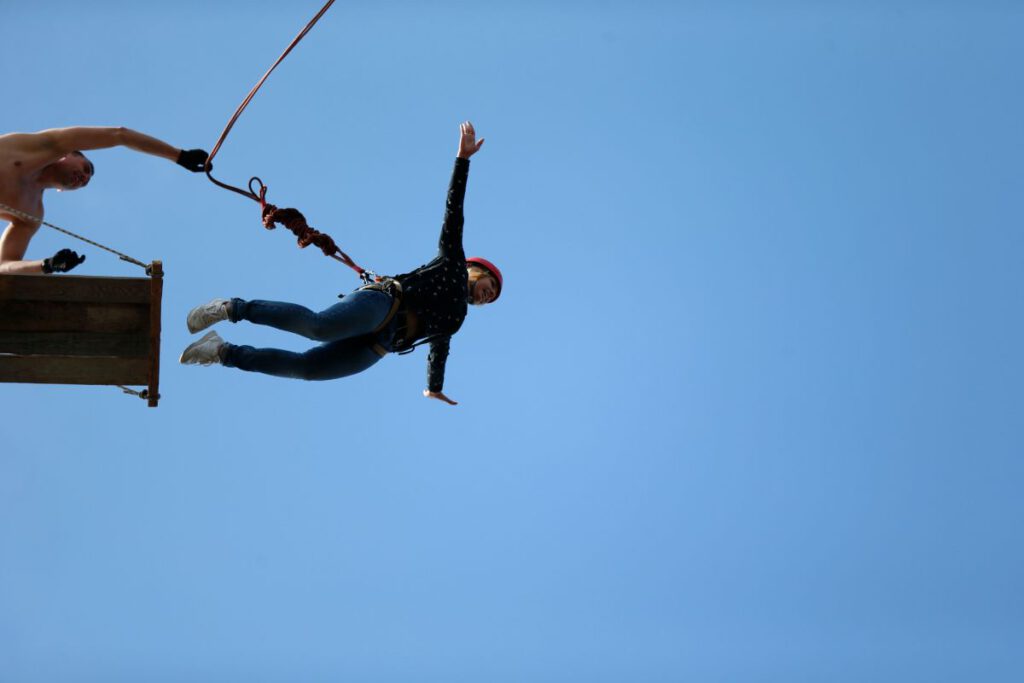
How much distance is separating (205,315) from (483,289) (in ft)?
6.58

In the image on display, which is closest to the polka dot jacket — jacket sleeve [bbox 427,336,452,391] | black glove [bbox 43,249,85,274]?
jacket sleeve [bbox 427,336,452,391]

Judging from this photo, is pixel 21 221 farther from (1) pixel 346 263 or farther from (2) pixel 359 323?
(2) pixel 359 323

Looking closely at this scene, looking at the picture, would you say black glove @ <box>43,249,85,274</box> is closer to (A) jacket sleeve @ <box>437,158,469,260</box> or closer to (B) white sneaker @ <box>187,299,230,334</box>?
(B) white sneaker @ <box>187,299,230,334</box>

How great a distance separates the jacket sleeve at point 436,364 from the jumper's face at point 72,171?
2516 millimetres

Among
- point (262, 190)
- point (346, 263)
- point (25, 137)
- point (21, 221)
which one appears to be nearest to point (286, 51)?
point (262, 190)

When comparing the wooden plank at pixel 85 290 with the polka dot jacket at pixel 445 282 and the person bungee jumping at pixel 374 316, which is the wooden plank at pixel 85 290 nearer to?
the person bungee jumping at pixel 374 316

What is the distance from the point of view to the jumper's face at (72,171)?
6.22 m

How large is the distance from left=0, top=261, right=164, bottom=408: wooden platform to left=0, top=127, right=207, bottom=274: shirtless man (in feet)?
2.13

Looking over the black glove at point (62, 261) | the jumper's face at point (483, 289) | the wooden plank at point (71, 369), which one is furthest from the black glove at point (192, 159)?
the jumper's face at point (483, 289)

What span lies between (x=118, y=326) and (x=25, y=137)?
156 cm

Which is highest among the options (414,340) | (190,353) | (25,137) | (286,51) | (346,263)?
(286,51)

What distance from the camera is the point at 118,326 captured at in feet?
17.4

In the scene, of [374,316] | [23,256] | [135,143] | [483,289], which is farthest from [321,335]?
[23,256]

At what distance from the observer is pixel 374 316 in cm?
559
